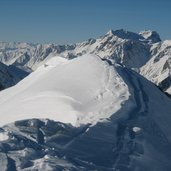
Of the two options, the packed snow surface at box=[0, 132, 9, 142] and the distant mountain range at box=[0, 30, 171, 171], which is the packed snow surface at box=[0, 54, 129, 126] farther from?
the packed snow surface at box=[0, 132, 9, 142]

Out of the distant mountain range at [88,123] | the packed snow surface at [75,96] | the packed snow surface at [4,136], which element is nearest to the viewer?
the distant mountain range at [88,123]

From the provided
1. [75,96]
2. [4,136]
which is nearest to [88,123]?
[4,136]

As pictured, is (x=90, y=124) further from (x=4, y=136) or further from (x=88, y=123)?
(x=4, y=136)

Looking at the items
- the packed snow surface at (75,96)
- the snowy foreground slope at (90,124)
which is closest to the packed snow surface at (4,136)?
the snowy foreground slope at (90,124)

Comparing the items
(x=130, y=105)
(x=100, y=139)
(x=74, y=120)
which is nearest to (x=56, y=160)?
(x=100, y=139)

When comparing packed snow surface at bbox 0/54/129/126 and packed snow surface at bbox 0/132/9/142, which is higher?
packed snow surface at bbox 0/54/129/126

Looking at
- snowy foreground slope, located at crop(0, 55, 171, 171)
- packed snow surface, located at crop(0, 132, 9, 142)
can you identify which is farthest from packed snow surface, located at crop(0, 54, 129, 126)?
packed snow surface, located at crop(0, 132, 9, 142)

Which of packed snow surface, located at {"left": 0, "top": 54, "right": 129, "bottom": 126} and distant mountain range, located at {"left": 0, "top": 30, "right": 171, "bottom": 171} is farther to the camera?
packed snow surface, located at {"left": 0, "top": 54, "right": 129, "bottom": 126}

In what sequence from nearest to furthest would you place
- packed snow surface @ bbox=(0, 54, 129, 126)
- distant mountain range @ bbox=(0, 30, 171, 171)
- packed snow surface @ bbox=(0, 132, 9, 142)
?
distant mountain range @ bbox=(0, 30, 171, 171)
packed snow surface @ bbox=(0, 132, 9, 142)
packed snow surface @ bbox=(0, 54, 129, 126)

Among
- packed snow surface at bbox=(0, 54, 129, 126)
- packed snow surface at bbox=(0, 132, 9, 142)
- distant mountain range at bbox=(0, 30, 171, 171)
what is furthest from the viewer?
packed snow surface at bbox=(0, 54, 129, 126)

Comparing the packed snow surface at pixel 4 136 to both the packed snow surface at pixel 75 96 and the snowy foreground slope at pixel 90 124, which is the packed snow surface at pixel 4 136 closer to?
the snowy foreground slope at pixel 90 124
